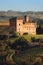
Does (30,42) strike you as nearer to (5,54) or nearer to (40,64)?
(5,54)

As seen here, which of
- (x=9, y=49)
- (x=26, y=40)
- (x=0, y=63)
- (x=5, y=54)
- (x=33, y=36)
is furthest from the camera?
(x=33, y=36)

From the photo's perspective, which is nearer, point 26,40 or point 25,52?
point 25,52

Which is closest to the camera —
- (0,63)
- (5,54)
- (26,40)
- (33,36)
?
(0,63)

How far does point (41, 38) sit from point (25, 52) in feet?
19.4

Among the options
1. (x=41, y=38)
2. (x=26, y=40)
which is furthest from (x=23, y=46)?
(x=41, y=38)

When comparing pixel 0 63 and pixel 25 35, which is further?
pixel 25 35

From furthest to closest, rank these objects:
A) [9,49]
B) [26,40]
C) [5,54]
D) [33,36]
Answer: [33,36]
[26,40]
[9,49]
[5,54]

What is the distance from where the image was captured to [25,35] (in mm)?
34312

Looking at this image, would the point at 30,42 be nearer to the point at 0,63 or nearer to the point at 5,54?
the point at 5,54

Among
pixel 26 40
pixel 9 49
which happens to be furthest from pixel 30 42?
pixel 9 49

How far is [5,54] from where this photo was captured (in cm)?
2678

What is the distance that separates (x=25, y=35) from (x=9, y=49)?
223 inches

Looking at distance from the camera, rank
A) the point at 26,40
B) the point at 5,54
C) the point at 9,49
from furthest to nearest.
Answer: the point at 26,40
the point at 9,49
the point at 5,54

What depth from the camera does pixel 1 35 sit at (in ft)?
114
